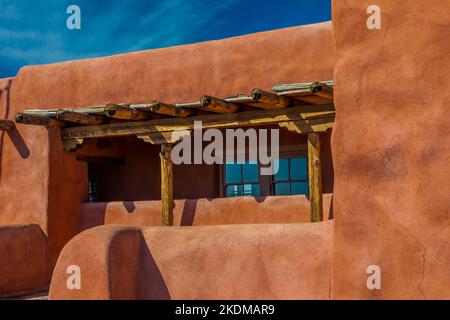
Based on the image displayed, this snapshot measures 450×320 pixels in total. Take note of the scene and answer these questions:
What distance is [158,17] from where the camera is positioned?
2968 inches

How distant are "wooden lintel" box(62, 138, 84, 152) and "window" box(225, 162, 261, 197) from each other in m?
3.12

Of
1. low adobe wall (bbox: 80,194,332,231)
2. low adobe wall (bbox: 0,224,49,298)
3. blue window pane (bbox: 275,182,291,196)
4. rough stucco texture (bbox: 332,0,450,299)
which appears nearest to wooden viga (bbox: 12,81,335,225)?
low adobe wall (bbox: 80,194,332,231)

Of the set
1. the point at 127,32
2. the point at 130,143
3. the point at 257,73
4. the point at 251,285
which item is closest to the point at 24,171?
the point at 130,143

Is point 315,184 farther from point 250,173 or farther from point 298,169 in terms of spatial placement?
point 250,173

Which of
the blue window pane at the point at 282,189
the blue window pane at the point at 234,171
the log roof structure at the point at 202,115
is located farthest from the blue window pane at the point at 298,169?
the log roof structure at the point at 202,115

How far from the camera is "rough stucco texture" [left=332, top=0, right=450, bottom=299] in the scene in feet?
14.9

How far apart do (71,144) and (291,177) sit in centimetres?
452

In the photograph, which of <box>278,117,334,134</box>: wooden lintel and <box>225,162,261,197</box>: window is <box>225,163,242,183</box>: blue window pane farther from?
<box>278,117,334,134</box>: wooden lintel

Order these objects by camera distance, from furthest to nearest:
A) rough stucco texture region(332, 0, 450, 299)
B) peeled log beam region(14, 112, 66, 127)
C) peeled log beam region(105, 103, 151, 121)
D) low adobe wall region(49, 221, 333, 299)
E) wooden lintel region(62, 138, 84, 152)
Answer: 1. wooden lintel region(62, 138, 84, 152)
2. peeled log beam region(14, 112, 66, 127)
3. peeled log beam region(105, 103, 151, 121)
4. low adobe wall region(49, 221, 333, 299)
5. rough stucco texture region(332, 0, 450, 299)

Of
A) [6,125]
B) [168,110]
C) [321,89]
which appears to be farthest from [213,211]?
[6,125]

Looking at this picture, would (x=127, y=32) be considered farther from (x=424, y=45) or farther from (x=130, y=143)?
(x=424, y=45)

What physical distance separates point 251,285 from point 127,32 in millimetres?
81479

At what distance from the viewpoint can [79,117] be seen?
1072 cm

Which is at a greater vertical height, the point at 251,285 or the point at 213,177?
the point at 213,177
